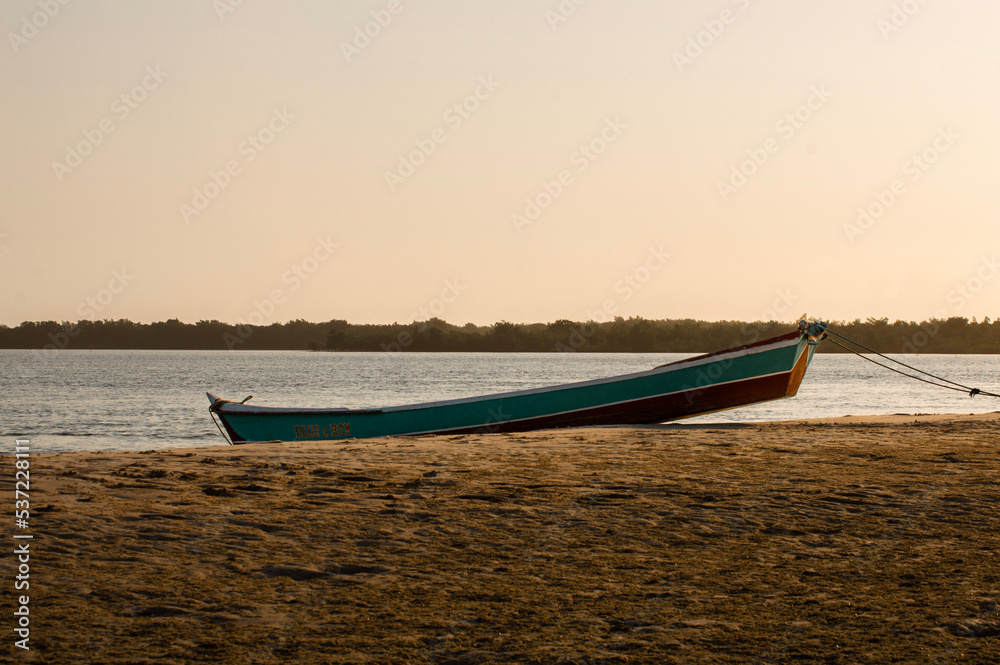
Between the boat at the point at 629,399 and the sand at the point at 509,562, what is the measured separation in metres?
7.16

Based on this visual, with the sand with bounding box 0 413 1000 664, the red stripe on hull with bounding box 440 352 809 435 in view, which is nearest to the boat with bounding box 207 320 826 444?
the red stripe on hull with bounding box 440 352 809 435

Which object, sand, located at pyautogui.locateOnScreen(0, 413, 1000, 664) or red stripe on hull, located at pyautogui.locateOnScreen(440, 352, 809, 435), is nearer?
sand, located at pyautogui.locateOnScreen(0, 413, 1000, 664)

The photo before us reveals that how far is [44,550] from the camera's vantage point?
5227mm

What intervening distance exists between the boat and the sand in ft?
23.5

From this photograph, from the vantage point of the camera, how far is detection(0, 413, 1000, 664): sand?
12.7 feet

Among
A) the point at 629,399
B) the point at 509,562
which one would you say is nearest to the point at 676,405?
the point at 629,399

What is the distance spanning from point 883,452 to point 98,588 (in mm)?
9719

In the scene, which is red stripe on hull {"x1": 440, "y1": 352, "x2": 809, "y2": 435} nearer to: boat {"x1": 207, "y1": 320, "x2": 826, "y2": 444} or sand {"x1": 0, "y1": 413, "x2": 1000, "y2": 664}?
boat {"x1": 207, "y1": 320, "x2": 826, "y2": 444}

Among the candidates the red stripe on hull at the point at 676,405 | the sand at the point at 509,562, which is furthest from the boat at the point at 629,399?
the sand at the point at 509,562

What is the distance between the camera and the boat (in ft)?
55.2

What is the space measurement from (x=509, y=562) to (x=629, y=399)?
11.8 metres

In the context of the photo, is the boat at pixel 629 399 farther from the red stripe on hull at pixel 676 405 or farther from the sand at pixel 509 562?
the sand at pixel 509 562

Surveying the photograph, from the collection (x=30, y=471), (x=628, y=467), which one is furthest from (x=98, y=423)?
(x=628, y=467)

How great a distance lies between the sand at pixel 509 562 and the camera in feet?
12.7
